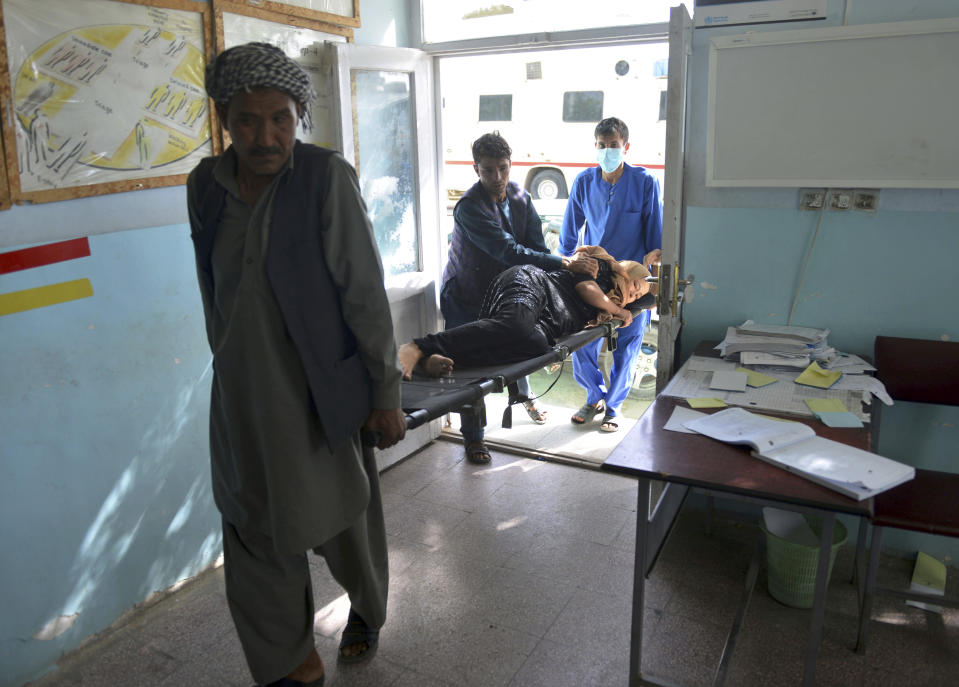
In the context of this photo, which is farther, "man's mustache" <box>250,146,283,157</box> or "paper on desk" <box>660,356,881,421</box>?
"paper on desk" <box>660,356,881,421</box>

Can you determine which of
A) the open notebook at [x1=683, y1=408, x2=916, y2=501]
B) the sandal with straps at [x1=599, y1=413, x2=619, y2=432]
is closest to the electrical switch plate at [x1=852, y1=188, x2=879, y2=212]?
the open notebook at [x1=683, y1=408, x2=916, y2=501]

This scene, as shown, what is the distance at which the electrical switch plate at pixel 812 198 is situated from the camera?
2629 millimetres

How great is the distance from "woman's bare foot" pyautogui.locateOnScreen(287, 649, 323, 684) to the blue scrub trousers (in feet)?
7.61

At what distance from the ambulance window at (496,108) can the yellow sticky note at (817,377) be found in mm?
4802

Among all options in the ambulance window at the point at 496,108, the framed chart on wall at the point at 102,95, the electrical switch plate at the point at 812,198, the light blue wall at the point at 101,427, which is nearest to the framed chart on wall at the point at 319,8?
the framed chart on wall at the point at 102,95

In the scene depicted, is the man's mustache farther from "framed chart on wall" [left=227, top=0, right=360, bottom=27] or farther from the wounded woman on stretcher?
"framed chart on wall" [left=227, top=0, right=360, bottom=27]

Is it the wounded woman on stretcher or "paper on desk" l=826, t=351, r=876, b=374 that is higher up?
the wounded woman on stretcher

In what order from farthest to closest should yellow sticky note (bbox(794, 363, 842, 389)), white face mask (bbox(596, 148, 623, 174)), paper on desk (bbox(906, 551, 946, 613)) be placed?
white face mask (bbox(596, 148, 623, 174)) < paper on desk (bbox(906, 551, 946, 613)) < yellow sticky note (bbox(794, 363, 842, 389))

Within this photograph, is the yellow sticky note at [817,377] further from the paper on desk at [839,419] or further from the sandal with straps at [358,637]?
the sandal with straps at [358,637]

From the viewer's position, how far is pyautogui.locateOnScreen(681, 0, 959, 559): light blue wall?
252cm

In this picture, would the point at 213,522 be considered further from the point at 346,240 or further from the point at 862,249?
the point at 862,249

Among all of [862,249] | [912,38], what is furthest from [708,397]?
[912,38]

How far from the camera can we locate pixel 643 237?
3932 mm

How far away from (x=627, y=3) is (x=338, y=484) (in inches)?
94.7
